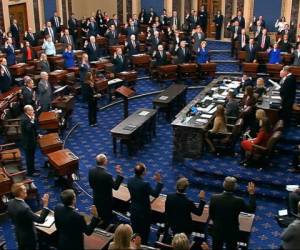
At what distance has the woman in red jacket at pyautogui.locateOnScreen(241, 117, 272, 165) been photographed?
9.70 meters

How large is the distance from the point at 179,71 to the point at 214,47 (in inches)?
210

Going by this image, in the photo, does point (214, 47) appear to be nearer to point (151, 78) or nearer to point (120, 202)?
point (151, 78)

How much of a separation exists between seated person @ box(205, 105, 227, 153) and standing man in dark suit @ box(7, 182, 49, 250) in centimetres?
501

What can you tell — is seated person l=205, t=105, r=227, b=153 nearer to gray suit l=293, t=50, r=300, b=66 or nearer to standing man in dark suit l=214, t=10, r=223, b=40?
gray suit l=293, t=50, r=300, b=66

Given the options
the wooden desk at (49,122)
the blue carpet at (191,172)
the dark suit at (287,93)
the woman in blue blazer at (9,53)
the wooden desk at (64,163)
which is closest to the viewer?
the blue carpet at (191,172)

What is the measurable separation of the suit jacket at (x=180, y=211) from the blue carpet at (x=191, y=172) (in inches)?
65.6

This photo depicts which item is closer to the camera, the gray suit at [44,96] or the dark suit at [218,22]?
the gray suit at [44,96]

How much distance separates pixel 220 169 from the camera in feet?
33.4

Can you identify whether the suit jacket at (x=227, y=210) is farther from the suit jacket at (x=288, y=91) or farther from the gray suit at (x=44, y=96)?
the gray suit at (x=44, y=96)

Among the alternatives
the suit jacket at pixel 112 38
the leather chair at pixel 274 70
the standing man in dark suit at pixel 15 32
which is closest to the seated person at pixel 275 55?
the leather chair at pixel 274 70

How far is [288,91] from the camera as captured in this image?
1120 centimetres

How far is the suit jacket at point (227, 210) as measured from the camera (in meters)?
6.34

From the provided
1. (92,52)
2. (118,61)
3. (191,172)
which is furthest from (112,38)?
(191,172)

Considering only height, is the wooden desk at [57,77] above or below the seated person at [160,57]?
below
